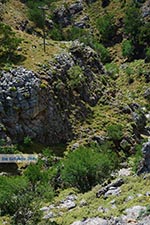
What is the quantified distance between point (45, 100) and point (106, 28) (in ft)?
273

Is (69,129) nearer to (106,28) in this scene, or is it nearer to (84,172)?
(84,172)

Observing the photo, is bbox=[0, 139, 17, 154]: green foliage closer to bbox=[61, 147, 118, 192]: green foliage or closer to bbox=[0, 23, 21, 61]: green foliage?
bbox=[61, 147, 118, 192]: green foliage

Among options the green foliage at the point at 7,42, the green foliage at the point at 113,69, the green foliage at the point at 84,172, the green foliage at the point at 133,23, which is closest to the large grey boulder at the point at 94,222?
the green foliage at the point at 84,172

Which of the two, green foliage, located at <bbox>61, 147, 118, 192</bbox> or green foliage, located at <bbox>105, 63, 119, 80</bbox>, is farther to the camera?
green foliage, located at <bbox>105, 63, 119, 80</bbox>

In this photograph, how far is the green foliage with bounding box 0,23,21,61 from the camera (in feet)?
283

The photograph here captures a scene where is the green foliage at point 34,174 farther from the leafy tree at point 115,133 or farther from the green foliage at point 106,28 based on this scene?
the green foliage at point 106,28

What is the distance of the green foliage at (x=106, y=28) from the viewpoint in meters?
157

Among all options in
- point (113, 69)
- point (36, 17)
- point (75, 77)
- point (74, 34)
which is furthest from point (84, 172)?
point (74, 34)

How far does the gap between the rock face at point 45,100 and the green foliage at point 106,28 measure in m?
66.3

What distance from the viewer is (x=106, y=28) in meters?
156

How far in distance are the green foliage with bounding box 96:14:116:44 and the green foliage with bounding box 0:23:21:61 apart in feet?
237

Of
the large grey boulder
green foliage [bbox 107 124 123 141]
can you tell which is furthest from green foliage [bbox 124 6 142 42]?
the large grey boulder

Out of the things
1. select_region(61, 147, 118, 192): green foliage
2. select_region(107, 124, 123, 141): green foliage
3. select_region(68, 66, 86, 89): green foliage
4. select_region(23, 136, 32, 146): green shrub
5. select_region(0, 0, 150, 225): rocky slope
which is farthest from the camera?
select_region(68, 66, 86, 89): green foliage

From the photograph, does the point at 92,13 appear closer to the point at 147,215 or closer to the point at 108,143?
the point at 108,143
